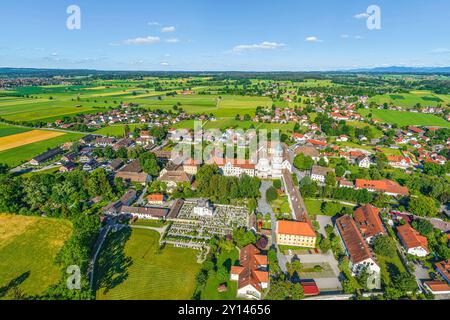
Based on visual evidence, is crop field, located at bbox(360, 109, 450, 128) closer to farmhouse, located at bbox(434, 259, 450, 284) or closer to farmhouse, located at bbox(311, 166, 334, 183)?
farmhouse, located at bbox(311, 166, 334, 183)

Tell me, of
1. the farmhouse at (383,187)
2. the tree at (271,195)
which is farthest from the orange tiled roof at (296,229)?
the farmhouse at (383,187)

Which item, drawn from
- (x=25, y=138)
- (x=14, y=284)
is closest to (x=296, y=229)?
(x=14, y=284)

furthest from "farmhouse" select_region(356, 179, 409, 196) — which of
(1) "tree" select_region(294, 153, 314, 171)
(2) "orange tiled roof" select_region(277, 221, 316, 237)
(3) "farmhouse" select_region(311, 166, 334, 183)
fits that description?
(2) "orange tiled roof" select_region(277, 221, 316, 237)

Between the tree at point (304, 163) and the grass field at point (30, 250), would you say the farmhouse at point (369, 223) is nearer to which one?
the tree at point (304, 163)

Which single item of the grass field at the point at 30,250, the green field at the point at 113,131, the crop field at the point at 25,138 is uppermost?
the green field at the point at 113,131

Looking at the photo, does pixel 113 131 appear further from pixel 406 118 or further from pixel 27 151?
pixel 406 118

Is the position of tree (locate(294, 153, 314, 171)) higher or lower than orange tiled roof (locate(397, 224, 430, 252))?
higher

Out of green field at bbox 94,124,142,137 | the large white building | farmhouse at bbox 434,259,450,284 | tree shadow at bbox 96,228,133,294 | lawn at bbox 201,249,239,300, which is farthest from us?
green field at bbox 94,124,142,137
